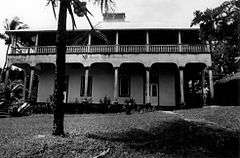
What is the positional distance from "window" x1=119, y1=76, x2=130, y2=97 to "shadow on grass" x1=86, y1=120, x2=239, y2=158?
457 inches

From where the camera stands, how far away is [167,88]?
22703 mm

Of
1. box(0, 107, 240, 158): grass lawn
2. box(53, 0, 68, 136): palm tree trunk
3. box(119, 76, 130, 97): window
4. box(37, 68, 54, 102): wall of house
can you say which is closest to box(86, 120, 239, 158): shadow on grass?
box(0, 107, 240, 158): grass lawn

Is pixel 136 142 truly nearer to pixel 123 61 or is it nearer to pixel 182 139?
pixel 182 139

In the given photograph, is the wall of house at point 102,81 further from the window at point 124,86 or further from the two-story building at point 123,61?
the window at point 124,86

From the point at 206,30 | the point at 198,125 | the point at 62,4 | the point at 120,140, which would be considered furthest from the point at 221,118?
the point at 62,4

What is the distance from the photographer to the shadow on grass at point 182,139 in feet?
26.6

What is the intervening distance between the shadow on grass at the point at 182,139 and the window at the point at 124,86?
1162 centimetres

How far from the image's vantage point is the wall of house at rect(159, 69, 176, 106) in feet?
73.8

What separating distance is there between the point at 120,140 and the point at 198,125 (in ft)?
13.4

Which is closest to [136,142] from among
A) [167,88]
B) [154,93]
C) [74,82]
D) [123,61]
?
[123,61]

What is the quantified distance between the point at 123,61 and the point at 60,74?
11.6m

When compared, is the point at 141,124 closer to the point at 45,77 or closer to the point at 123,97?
the point at 123,97

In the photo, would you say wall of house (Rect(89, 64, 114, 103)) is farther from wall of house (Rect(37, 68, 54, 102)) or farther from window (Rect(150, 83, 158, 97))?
wall of house (Rect(37, 68, 54, 102))

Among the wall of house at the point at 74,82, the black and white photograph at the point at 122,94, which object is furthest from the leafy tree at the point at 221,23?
the wall of house at the point at 74,82
